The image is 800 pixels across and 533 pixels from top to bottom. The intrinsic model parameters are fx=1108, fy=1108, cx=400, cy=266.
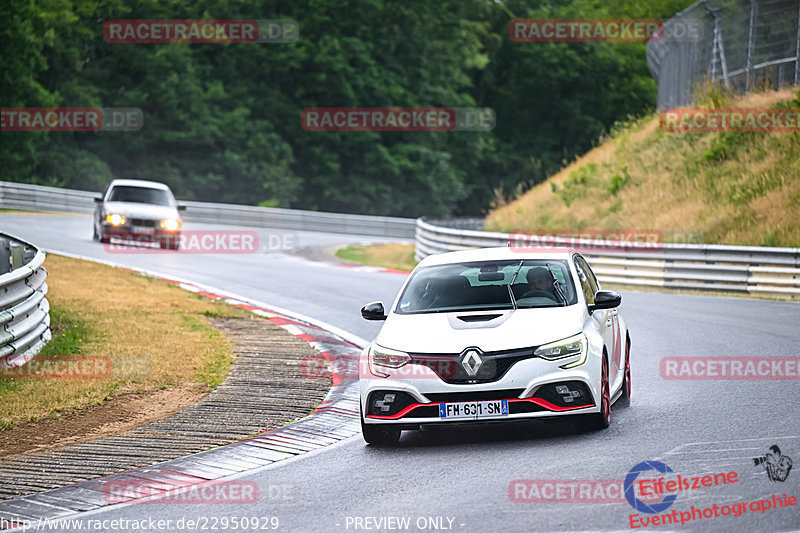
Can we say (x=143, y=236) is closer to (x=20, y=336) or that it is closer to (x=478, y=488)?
(x=20, y=336)

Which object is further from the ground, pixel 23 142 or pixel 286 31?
pixel 286 31

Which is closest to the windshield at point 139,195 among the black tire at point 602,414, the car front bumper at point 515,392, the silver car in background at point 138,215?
the silver car in background at point 138,215

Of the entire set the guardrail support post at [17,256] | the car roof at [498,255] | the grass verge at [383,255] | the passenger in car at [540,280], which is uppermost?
the car roof at [498,255]

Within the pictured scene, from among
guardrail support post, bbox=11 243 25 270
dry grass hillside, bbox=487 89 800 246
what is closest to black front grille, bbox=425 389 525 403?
guardrail support post, bbox=11 243 25 270

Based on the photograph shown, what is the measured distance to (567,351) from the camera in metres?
8.52

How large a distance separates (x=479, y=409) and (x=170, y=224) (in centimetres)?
2022

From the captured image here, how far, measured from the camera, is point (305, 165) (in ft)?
202

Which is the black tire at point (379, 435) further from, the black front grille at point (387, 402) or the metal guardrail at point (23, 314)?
the metal guardrail at point (23, 314)

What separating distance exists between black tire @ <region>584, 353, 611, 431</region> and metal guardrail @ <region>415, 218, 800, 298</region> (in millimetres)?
12142

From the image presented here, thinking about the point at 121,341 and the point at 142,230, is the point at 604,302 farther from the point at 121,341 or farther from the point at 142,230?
the point at 142,230

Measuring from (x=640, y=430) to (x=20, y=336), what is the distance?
272 inches

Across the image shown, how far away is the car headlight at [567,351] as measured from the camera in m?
8.44

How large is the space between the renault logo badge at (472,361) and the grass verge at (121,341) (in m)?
3.92

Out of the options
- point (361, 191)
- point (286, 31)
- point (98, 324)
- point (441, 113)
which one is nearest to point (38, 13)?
point (286, 31)
